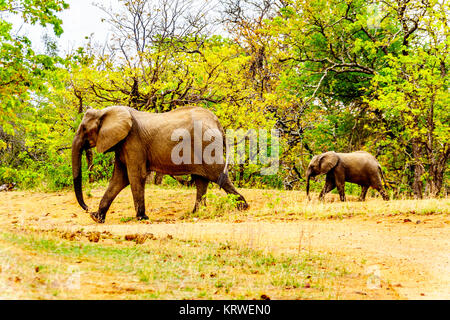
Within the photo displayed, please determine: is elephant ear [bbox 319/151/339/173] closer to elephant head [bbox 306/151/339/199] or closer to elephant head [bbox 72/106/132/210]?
elephant head [bbox 306/151/339/199]

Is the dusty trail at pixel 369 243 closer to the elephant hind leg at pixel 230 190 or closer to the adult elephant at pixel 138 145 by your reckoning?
the elephant hind leg at pixel 230 190

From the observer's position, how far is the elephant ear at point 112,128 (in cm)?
1148

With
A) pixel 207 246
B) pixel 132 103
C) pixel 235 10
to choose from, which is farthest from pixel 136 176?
pixel 235 10

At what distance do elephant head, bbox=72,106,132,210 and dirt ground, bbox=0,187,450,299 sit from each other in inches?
62.8

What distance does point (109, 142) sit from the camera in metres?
11.5

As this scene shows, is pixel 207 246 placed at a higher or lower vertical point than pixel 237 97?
lower

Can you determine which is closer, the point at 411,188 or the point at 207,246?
the point at 207,246

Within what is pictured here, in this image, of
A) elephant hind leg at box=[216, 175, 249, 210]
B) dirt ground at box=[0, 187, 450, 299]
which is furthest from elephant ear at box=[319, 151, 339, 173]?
elephant hind leg at box=[216, 175, 249, 210]

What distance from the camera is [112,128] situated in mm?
11484

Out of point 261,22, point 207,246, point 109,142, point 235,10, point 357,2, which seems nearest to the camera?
point 207,246

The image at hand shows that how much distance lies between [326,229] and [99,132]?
251 inches

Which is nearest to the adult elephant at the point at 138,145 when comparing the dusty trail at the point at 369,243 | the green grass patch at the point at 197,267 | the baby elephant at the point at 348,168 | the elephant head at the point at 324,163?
the dusty trail at the point at 369,243

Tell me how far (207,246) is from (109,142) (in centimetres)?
518
